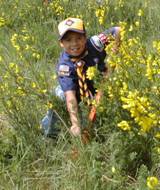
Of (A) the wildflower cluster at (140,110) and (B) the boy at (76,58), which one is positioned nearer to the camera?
(A) the wildflower cluster at (140,110)

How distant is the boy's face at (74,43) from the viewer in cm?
313

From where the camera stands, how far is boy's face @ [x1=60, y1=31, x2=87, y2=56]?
10.3 ft

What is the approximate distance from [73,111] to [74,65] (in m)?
0.37

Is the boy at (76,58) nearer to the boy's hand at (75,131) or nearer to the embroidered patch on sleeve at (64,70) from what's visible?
the embroidered patch on sleeve at (64,70)

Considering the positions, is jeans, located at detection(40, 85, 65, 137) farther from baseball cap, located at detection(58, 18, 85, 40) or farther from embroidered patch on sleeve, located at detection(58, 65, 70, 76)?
baseball cap, located at detection(58, 18, 85, 40)

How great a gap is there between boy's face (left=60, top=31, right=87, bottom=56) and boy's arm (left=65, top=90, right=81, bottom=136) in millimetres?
260

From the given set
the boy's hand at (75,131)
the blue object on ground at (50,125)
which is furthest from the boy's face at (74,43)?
the boy's hand at (75,131)

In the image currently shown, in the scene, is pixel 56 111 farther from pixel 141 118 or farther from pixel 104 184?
pixel 141 118

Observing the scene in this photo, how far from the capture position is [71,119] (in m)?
2.89

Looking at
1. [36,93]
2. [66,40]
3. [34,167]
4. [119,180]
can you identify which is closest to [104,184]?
[119,180]

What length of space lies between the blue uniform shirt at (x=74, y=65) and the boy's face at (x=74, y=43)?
44mm

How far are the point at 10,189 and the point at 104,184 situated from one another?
538 millimetres

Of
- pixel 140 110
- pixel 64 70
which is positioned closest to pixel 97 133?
pixel 64 70

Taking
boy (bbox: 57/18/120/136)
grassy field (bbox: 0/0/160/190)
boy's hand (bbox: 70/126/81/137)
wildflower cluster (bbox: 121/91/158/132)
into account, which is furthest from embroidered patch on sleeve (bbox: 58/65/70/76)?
wildflower cluster (bbox: 121/91/158/132)
